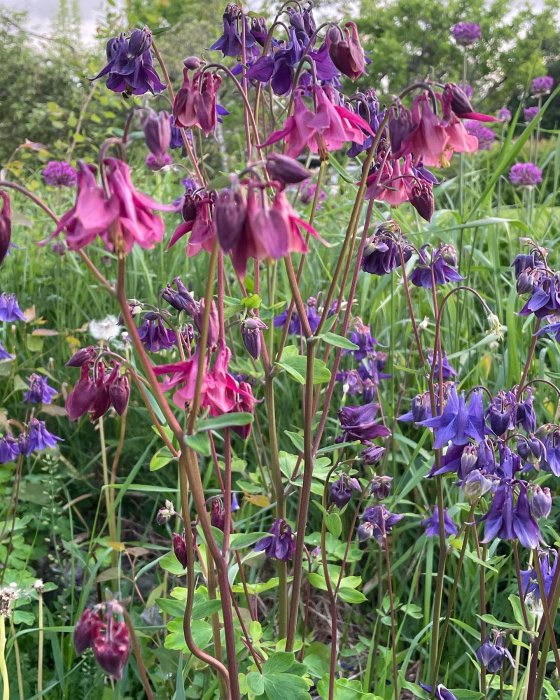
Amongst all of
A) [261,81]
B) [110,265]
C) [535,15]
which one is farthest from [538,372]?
[535,15]

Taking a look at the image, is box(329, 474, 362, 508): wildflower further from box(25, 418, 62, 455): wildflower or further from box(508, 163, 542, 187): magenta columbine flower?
box(508, 163, 542, 187): magenta columbine flower

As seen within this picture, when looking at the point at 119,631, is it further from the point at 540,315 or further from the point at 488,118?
the point at 540,315

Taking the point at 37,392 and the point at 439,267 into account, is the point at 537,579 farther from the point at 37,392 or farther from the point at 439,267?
the point at 37,392

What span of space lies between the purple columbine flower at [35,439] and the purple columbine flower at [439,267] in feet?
4.69

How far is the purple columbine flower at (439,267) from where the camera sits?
2.21m

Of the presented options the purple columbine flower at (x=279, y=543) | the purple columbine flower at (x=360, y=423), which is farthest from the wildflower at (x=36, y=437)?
the purple columbine flower at (x=360, y=423)

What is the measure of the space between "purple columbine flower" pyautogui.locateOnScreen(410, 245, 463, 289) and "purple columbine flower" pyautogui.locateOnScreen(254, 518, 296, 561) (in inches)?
34.5

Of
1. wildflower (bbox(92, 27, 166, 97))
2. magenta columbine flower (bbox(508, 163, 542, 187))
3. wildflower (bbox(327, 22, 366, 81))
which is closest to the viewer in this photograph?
wildflower (bbox(327, 22, 366, 81))

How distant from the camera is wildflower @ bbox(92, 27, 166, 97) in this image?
181 centimetres

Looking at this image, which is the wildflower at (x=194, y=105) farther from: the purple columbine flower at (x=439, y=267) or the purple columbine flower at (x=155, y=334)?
the purple columbine flower at (x=439, y=267)

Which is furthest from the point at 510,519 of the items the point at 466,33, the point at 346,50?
the point at 466,33

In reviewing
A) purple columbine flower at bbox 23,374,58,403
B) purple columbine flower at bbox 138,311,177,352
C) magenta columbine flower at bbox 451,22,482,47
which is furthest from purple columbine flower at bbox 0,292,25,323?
magenta columbine flower at bbox 451,22,482,47

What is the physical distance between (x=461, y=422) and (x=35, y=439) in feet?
5.27

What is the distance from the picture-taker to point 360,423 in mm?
1931
